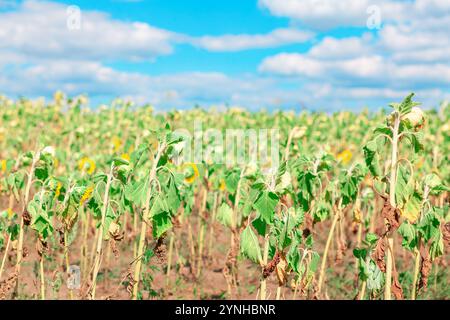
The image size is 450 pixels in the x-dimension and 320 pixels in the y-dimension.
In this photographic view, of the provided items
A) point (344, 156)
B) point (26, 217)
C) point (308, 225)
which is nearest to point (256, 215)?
point (308, 225)

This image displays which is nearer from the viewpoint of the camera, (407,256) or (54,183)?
(54,183)

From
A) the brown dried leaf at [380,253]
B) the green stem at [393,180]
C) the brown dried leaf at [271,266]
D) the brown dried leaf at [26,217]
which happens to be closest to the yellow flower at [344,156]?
the green stem at [393,180]

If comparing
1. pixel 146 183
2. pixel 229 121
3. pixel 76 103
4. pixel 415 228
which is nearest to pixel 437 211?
pixel 415 228

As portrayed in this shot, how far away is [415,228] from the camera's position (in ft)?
11.3

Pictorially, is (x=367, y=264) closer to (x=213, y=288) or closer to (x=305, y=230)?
(x=305, y=230)

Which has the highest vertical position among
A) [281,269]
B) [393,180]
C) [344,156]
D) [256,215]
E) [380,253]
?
[344,156]

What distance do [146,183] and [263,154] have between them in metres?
5.82

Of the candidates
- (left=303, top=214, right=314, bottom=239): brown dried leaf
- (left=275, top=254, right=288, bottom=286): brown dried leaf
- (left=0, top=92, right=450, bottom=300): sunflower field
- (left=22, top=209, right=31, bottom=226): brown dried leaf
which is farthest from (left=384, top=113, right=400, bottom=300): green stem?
(left=22, top=209, right=31, bottom=226): brown dried leaf

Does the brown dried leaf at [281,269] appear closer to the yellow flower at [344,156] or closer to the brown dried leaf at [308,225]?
the brown dried leaf at [308,225]

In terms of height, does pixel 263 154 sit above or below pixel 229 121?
below

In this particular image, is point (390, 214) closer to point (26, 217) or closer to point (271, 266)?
point (271, 266)
